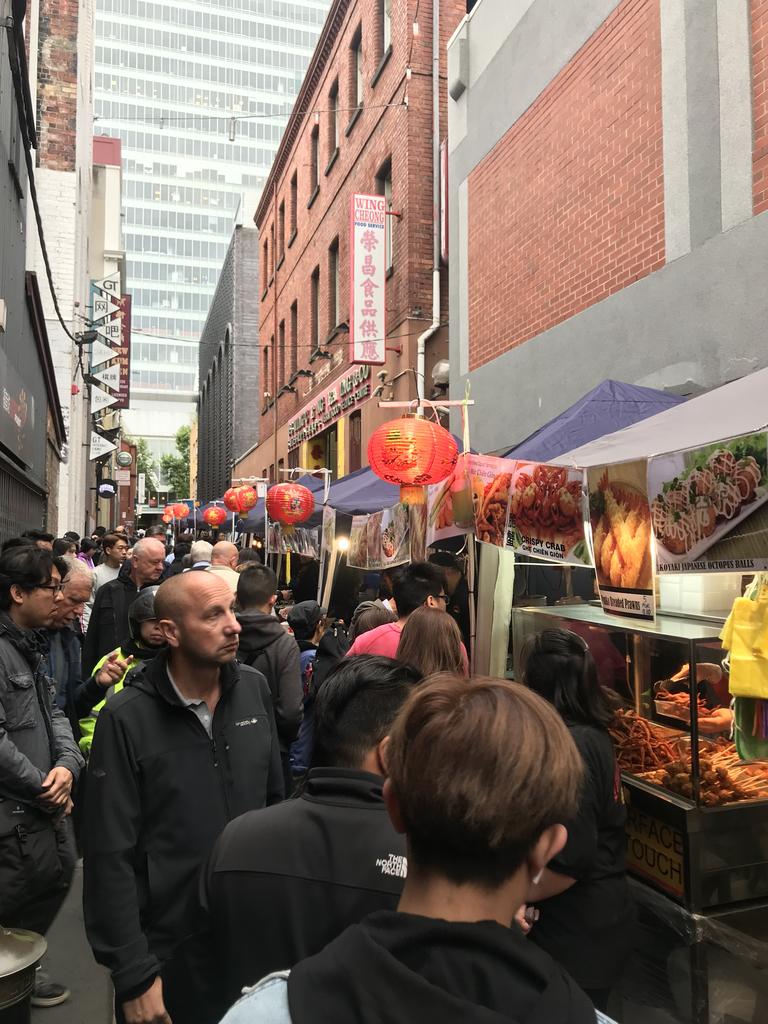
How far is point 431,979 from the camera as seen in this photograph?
3.36ft

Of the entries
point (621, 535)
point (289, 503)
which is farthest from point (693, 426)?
point (289, 503)

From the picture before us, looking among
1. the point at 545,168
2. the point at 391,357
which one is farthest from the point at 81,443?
the point at 545,168

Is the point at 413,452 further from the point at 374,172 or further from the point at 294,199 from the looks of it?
the point at 294,199

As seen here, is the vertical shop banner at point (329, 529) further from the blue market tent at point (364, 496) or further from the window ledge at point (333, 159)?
the window ledge at point (333, 159)

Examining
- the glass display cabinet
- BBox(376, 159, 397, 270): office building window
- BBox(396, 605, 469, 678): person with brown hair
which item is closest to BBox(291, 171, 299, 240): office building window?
BBox(376, 159, 397, 270): office building window

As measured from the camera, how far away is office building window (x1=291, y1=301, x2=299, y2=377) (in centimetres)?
2325

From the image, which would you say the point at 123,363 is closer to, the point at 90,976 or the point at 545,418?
the point at 545,418

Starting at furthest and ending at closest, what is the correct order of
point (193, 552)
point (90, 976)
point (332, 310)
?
1. point (332, 310)
2. point (193, 552)
3. point (90, 976)

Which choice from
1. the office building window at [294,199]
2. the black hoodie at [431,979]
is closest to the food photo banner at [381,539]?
the black hoodie at [431,979]

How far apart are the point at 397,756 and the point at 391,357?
1370 cm

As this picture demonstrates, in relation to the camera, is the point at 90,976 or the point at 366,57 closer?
the point at 90,976

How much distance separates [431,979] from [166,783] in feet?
5.51

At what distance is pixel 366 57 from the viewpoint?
16359 mm

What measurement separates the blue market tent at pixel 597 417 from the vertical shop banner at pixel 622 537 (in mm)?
1104
